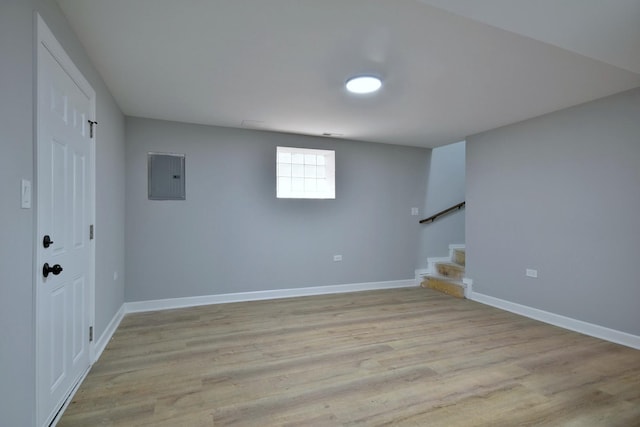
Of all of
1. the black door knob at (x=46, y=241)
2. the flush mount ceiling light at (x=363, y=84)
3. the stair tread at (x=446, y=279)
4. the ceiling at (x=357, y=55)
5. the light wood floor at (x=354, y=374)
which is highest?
the ceiling at (x=357, y=55)

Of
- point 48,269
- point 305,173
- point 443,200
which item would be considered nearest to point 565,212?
point 443,200

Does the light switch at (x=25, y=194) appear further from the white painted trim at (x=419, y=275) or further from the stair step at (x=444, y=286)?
the white painted trim at (x=419, y=275)

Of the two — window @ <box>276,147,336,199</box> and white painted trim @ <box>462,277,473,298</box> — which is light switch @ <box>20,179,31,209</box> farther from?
white painted trim @ <box>462,277,473,298</box>

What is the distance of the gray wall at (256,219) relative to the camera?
3979 millimetres

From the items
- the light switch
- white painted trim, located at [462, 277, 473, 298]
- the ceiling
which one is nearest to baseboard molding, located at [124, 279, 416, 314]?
white painted trim, located at [462, 277, 473, 298]

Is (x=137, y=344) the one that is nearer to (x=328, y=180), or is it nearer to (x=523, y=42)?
(x=328, y=180)

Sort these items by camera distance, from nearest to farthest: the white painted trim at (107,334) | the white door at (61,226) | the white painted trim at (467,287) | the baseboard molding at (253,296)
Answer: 1. the white door at (61,226)
2. the white painted trim at (107,334)
3. the baseboard molding at (253,296)
4. the white painted trim at (467,287)

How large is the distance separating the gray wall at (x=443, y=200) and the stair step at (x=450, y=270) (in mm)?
253

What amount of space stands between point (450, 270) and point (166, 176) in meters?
4.61

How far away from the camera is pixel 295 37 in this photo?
210 cm

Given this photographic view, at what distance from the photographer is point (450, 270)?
5.20m

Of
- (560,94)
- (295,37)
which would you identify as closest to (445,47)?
(295,37)

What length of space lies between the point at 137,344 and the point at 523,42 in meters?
4.05

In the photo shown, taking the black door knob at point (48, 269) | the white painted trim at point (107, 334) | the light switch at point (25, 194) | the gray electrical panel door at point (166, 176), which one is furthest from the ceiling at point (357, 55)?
the white painted trim at point (107, 334)
